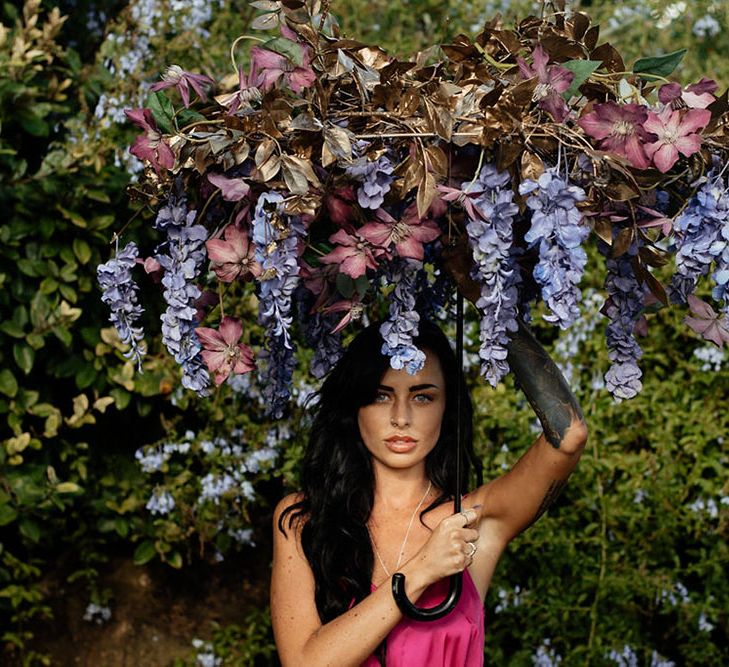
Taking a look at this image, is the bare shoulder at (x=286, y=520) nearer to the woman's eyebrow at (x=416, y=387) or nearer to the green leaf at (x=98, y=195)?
the woman's eyebrow at (x=416, y=387)

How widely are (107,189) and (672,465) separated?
7.04 ft

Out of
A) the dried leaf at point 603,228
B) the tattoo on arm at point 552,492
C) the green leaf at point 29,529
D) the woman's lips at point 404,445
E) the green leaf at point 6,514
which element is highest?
the dried leaf at point 603,228

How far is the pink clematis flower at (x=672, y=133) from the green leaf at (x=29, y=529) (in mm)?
2775

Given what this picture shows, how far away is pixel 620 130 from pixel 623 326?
37 centimetres

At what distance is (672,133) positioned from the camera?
1.80 metres

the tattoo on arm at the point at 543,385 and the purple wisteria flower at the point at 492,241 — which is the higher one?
the purple wisteria flower at the point at 492,241

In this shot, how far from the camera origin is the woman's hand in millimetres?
2180

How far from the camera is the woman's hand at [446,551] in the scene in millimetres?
2180

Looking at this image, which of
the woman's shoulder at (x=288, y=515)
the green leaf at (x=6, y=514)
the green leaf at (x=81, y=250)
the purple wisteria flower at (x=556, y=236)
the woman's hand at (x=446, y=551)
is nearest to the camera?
the purple wisteria flower at (x=556, y=236)

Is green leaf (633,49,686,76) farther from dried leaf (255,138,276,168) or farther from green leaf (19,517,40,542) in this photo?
green leaf (19,517,40,542)

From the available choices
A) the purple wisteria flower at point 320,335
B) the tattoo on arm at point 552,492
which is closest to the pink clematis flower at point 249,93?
the purple wisteria flower at point 320,335

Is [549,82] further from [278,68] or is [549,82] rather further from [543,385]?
[543,385]

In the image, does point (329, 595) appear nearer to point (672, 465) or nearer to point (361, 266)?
point (361, 266)

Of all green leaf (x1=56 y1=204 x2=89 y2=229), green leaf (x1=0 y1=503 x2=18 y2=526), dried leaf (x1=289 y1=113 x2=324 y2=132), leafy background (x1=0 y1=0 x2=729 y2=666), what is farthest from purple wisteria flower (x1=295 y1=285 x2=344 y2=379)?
green leaf (x1=0 y1=503 x2=18 y2=526)
